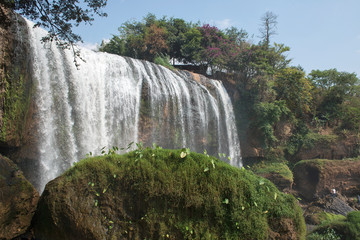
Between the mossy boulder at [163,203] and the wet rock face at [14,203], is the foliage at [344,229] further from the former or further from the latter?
the wet rock face at [14,203]

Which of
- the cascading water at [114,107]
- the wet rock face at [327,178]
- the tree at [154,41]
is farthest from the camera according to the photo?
the tree at [154,41]

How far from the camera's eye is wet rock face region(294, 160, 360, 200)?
16.1 metres

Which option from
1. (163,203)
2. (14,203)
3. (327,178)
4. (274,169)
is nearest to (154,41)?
(274,169)

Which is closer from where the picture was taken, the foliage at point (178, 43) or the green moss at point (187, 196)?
the green moss at point (187, 196)

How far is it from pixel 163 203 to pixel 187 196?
41 cm

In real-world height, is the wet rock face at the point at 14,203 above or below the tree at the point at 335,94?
below

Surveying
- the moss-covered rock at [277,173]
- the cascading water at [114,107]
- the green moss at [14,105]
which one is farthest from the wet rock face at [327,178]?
the green moss at [14,105]

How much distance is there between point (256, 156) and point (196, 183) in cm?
1489

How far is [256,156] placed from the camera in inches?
731

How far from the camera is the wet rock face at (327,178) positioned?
16.1 metres

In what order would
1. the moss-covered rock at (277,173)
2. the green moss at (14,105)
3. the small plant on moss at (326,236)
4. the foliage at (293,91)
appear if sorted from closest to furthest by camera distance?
1. the small plant on moss at (326,236)
2. the green moss at (14,105)
3. the moss-covered rock at (277,173)
4. the foliage at (293,91)

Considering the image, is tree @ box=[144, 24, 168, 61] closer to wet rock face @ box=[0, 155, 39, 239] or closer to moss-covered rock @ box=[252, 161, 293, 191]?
moss-covered rock @ box=[252, 161, 293, 191]

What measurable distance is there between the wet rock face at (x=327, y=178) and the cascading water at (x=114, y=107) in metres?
4.31

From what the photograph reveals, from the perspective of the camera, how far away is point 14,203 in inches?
185
